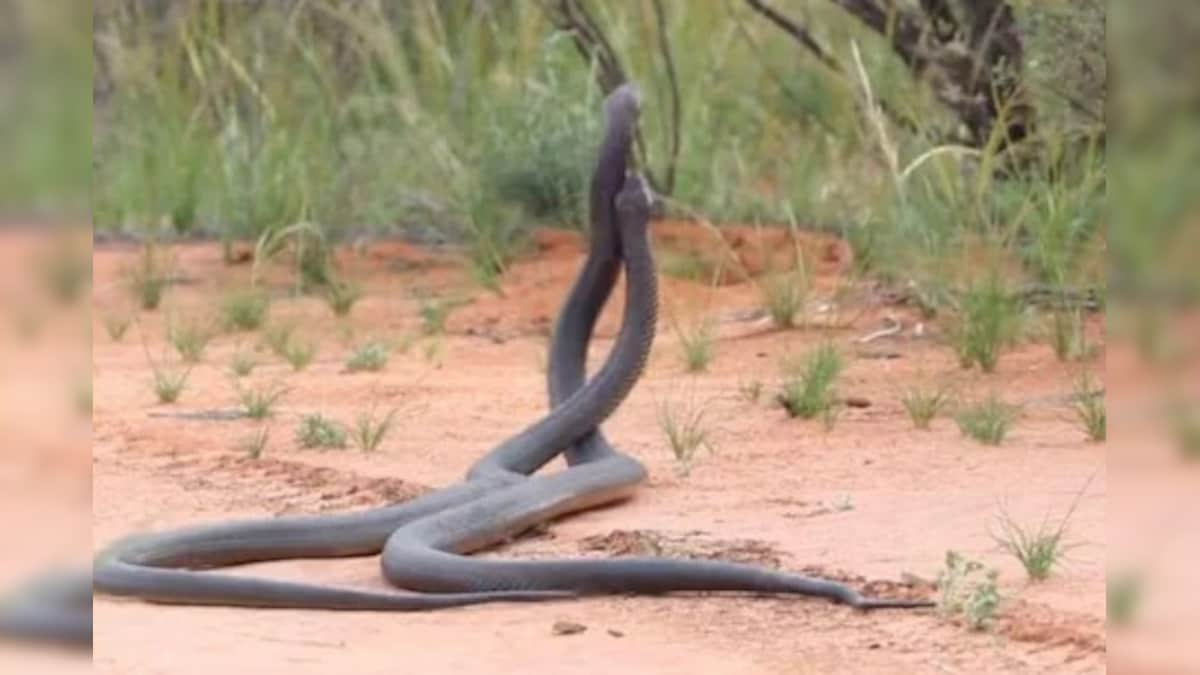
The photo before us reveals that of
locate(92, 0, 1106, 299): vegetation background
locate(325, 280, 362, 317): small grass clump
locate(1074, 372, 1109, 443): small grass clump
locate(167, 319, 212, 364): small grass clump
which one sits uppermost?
locate(92, 0, 1106, 299): vegetation background

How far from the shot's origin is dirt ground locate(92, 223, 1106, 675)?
3.41m

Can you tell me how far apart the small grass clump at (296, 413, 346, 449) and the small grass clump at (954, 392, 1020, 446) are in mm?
1497

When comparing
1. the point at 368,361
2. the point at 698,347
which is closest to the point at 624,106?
the point at 698,347

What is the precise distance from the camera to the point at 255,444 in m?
5.43

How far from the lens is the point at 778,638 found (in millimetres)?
3488

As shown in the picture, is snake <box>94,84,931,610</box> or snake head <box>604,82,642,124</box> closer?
snake <box>94,84,931,610</box>

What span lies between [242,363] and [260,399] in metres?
0.71

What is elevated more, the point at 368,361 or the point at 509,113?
the point at 509,113

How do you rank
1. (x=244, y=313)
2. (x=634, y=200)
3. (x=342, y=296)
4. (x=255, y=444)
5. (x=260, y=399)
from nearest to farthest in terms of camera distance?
(x=634, y=200), (x=255, y=444), (x=260, y=399), (x=244, y=313), (x=342, y=296)

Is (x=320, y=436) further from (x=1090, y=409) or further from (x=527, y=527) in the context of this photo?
(x=1090, y=409)

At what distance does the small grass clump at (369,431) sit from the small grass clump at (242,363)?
0.89 m

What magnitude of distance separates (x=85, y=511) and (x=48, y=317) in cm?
11

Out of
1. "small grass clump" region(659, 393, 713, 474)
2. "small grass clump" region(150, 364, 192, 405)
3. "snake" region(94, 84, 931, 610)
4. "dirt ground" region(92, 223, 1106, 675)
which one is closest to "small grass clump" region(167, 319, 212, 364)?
"dirt ground" region(92, 223, 1106, 675)

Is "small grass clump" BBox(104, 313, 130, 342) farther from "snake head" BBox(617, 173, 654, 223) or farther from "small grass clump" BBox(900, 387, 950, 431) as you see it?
"snake head" BBox(617, 173, 654, 223)
